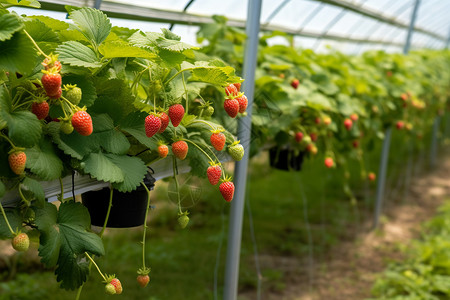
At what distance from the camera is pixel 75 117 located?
3.42 feet

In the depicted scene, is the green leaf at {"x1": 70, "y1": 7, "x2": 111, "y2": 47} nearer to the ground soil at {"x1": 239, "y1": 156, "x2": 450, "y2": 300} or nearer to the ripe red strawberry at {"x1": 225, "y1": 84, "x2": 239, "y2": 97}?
the ripe red strawberry at {"x1": 225, "y1": 84, "x2": 239, "y2": 97}

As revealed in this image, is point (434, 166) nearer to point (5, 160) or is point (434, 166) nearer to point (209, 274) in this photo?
point (209, 274)

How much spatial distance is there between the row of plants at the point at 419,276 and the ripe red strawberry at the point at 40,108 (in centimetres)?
301

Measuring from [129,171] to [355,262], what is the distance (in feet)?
12.0

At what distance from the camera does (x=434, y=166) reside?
8.62 metres

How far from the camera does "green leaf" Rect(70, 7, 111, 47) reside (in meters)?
1.22

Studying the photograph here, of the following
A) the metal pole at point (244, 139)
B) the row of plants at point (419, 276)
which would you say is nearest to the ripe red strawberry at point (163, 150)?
the metal pole at point (244, 139)

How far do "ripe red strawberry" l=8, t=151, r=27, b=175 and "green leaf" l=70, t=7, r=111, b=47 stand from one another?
362 millimetres

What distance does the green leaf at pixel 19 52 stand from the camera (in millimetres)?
996

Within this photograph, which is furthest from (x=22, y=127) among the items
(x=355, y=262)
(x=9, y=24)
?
(x=355, y=262)

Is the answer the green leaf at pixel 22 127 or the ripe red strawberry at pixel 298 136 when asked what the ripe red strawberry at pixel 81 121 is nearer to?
the green leaf at pixel 22 127

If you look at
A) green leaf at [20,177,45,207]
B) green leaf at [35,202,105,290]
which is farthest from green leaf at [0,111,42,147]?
green leaf at [35,202,105,290]

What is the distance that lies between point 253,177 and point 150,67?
18.5ft

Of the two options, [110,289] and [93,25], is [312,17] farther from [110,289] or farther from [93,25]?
[110,289]
